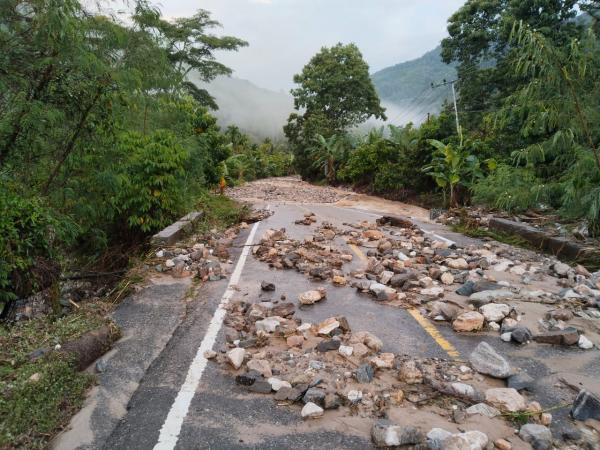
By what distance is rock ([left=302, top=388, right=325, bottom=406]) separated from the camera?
3.46 meters

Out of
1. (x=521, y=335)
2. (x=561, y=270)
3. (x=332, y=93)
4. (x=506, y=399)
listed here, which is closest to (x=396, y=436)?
(x=506, y=399)

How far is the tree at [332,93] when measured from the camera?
1443 inches

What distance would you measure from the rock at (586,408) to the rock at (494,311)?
1.71 meters

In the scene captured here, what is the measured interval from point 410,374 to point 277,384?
3.66 ft

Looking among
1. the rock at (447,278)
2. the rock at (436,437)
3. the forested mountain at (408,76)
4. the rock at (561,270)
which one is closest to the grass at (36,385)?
the rock at (436,437)

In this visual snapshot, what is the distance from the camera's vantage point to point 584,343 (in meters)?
4.49

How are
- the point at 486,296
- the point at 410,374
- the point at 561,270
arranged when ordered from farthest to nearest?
the point at 561,270 → the point at 486,296 → the point at 410,374

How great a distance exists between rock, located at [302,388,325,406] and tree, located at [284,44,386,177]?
32.9 m

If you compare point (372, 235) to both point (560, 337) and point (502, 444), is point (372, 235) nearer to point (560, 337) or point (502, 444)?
point (560, 337)

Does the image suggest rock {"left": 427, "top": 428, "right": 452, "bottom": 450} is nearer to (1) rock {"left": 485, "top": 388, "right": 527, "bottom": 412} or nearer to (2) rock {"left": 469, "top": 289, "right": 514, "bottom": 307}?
(1) rock {"left": 485, "top": 388, "right": 527, "bottom": 412}

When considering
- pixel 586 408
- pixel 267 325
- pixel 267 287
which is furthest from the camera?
pixel 267 287

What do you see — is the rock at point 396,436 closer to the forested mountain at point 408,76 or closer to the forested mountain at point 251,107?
the forested mountain at point 251,107

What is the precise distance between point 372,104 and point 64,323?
36.9 metres

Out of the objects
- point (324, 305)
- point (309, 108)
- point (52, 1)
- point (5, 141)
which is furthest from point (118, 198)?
point (309, 108)
